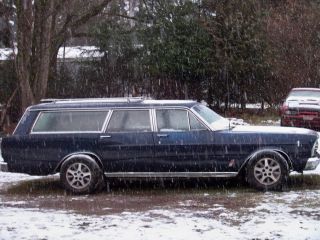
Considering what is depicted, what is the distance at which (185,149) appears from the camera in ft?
30.0

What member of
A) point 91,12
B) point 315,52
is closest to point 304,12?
point 315,52

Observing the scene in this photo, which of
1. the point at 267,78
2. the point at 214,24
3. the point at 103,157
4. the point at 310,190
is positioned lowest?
the point at 310,190

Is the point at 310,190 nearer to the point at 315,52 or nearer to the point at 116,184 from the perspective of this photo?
the point at 116,184

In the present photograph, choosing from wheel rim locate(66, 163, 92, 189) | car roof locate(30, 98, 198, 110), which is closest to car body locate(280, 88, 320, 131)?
car roof locate(30, 98, 198, 110)

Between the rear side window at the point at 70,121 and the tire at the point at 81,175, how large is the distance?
1.62ft

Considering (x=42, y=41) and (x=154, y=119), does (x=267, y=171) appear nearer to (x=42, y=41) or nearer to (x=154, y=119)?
(x=154, y=119)

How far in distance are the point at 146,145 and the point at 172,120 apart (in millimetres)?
594

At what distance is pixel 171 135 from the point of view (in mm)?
9227

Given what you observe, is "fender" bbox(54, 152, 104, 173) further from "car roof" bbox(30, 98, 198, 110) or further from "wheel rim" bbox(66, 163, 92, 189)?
"car roof" bbox(30, 98, 198, 110)

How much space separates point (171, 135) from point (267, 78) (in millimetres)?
16511

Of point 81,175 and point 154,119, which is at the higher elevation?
point 154,119

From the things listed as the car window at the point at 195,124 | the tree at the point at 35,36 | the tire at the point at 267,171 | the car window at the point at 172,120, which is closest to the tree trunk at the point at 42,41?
the tree at the point at 35,36

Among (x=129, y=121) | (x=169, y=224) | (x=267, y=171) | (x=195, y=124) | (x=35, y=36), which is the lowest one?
(x=169, y=224)

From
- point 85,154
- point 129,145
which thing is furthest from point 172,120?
point 85,154
